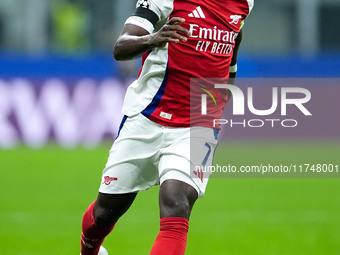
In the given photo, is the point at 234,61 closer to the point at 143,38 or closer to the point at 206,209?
the point at 143,38

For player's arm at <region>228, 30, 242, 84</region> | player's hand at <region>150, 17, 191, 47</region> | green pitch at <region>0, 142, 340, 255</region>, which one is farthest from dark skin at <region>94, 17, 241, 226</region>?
green pitch at <region>0, 142, 340, 255</region>

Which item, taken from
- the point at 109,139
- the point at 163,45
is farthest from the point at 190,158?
the point at 109,139

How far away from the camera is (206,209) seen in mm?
9750

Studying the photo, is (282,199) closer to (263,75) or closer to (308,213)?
(308,213)

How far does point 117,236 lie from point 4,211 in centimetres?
212

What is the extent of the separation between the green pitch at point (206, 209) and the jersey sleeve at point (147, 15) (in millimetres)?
2646

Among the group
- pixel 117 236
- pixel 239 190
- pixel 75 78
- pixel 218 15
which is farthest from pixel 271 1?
pixel 218 15

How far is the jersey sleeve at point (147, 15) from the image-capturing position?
478cm

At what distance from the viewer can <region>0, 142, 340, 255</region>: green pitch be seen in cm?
714

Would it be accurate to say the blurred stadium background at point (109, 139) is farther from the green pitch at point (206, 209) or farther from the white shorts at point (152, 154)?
the white shorts at point (152, 154)

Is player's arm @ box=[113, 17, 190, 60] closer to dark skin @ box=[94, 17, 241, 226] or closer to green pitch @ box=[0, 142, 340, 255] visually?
dark skin @ box=[94, 17, 241, 226]

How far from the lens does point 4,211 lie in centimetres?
923

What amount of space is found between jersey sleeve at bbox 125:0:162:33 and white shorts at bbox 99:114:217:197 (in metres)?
0.65

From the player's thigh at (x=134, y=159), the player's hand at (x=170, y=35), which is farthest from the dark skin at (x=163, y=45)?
the player's thigh at (x=134, y=159)
